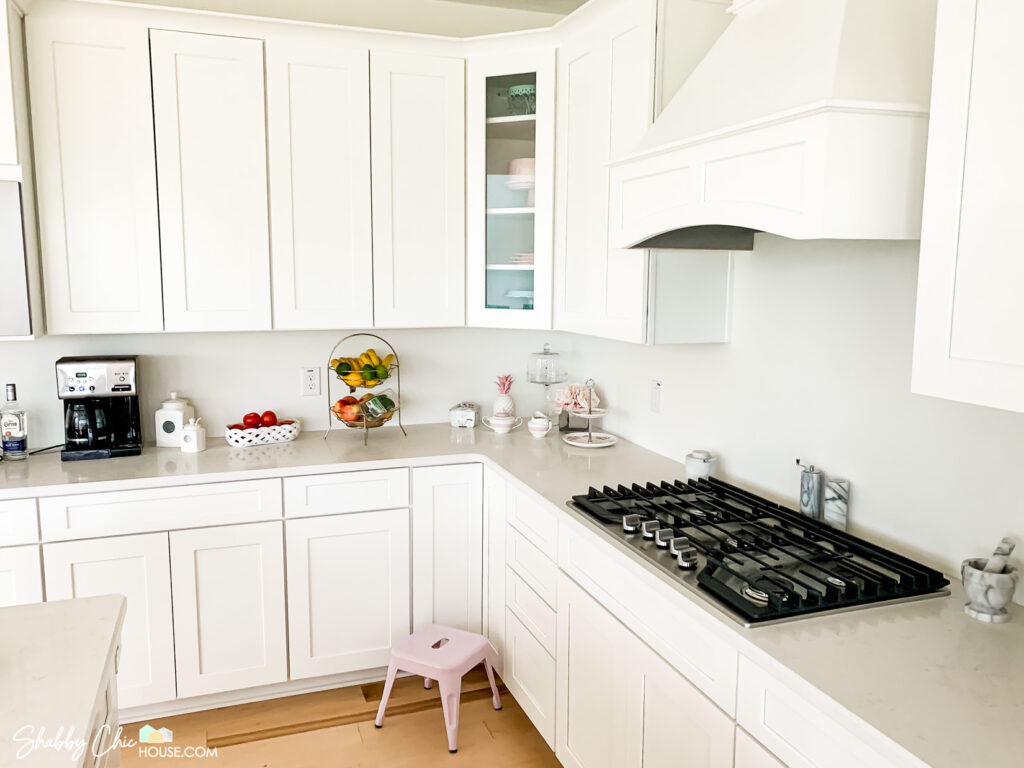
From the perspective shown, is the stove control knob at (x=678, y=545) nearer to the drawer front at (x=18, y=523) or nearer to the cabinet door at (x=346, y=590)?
the cabinet door at (x=346, y=590)

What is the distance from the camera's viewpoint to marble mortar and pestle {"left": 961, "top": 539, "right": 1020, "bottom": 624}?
1.49 meters

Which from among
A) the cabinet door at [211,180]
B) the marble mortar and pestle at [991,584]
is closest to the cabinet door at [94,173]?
the cabinet door at [211,180]

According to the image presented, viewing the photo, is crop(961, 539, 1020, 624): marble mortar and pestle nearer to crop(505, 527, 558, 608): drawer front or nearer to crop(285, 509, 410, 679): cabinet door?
crop(505, 527, 558, 608): drawer front

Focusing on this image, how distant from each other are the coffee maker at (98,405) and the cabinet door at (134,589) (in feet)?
1.26

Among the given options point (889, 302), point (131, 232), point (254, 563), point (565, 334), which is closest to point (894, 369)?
point (889, 302)

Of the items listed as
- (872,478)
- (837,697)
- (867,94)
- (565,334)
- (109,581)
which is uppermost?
(867,94)

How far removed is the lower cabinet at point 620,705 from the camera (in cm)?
161

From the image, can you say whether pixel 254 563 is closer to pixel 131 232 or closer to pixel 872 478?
pixel 131 232

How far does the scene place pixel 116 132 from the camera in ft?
8.50

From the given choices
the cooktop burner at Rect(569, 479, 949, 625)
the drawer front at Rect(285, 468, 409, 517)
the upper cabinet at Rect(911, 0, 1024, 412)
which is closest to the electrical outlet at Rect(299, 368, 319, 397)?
the drawer front at Rect(285, 468, 409, 517)

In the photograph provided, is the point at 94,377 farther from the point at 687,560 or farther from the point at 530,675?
the point at 687,560

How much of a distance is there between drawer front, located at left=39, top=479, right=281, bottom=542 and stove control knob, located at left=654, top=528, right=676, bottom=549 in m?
1.34

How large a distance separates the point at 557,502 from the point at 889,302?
100 centimetres

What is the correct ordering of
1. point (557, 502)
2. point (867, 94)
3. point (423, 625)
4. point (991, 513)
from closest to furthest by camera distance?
1. point (867, 94)
2. point (991, 513)
3. point (557, 502)
4. point (423, 625)
